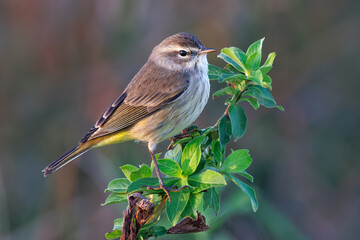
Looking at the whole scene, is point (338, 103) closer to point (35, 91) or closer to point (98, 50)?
point (98, 50)

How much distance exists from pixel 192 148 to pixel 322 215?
12.3 feet

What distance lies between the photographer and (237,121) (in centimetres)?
241

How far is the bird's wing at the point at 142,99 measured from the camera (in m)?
3.85

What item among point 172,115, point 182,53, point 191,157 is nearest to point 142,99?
point 172,115

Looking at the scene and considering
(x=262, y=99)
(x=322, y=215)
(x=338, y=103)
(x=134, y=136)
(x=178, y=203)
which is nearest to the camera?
(x=178, y=203)

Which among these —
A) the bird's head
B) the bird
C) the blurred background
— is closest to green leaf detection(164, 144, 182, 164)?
the bird

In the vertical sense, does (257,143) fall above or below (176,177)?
below

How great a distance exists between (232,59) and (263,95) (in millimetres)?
320

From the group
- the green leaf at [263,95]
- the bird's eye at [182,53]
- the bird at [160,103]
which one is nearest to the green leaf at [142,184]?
the green leaf at [263,95]

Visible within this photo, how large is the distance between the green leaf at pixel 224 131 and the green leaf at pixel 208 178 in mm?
237

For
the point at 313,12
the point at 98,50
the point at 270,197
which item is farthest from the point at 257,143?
the point at 98,50

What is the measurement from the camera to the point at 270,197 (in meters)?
5.66

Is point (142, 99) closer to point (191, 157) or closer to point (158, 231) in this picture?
point (191, 157)

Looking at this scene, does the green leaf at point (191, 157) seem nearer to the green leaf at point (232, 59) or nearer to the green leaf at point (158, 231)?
the green leaf at point (158, 231)
